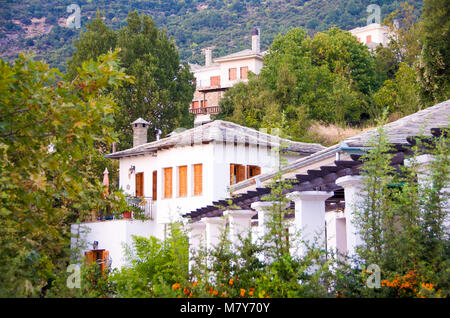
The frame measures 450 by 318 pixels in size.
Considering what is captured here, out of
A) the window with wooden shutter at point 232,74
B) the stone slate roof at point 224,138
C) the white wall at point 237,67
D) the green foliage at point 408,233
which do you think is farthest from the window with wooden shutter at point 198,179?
the window with wooden shutter at point 232,74

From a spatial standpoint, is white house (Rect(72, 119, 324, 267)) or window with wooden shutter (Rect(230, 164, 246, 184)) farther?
window with wooden shutter (Rect(230, 164, 246, 184))

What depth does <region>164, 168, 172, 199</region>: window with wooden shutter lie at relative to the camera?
102 feet

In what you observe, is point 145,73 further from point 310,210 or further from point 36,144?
point 36,144

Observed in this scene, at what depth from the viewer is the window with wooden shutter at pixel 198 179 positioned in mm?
29573

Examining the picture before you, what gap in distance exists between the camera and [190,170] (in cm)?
2994

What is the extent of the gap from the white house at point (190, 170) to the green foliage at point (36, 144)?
748 inches

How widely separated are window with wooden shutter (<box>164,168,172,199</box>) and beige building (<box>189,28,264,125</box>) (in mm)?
29240

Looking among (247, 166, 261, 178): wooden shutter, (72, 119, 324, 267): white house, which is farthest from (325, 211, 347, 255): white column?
(247, 166, 261, 178): wooden shutter

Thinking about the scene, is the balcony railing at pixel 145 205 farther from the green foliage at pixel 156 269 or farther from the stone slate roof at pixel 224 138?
the green foliage at pixel 156 269

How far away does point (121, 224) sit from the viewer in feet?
105

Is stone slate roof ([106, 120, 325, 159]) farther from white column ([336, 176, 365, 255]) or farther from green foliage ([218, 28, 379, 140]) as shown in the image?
white column ([336, 176, 365, 255])

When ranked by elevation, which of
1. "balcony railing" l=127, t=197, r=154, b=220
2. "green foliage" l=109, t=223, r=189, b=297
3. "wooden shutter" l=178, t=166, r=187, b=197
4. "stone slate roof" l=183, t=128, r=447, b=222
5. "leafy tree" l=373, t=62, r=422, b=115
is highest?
"leafy tree" l=373, t=62, r=422, b=115

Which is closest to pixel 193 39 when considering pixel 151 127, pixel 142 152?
pixel 151 127
